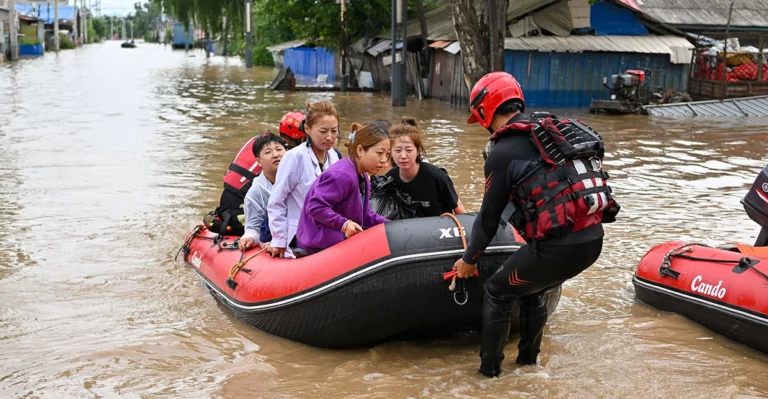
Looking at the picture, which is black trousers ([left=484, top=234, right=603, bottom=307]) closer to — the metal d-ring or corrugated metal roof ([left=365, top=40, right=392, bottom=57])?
the metal d-ring

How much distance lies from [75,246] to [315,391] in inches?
176

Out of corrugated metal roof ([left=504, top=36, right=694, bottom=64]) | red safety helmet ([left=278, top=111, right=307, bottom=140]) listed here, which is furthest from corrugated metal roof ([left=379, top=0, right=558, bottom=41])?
red safety helmet ([left=278, top=111, right=307, bottom=140])

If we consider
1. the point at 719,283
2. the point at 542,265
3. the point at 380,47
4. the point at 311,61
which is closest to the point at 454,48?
the point at 380,47

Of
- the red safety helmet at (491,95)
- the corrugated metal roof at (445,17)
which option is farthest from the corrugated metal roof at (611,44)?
the red safety helmet at (491,95)

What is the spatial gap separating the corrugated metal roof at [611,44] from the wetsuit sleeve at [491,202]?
61.6ft

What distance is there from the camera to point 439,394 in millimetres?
4953

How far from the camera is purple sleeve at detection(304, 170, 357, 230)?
5332 millimetres

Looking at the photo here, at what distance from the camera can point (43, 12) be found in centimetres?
9406

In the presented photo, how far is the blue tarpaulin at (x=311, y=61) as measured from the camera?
3953 cm

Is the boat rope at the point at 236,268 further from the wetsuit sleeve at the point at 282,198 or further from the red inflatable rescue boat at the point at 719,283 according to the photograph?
the red inflatable rescue boat at the point at 719,283

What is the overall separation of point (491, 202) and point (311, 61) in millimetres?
38544

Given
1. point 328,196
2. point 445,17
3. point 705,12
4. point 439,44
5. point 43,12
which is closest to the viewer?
point 328,196

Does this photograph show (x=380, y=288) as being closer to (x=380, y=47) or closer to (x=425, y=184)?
(x=425, y=184)

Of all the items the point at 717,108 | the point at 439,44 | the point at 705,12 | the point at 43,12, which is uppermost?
the point at 43,12
